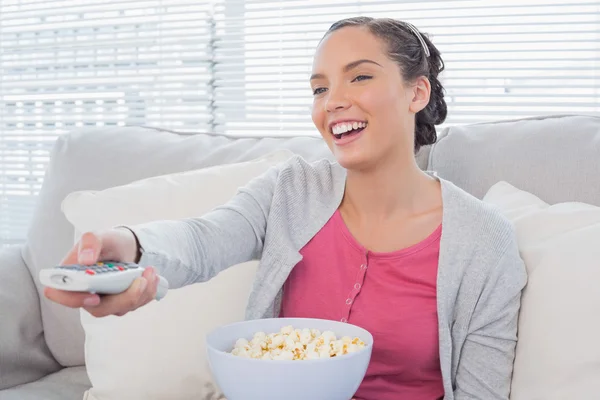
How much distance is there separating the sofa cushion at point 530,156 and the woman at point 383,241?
208 millimetres

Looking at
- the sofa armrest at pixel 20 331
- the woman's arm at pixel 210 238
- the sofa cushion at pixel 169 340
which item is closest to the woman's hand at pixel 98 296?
the woman's arm at pixel 210 238

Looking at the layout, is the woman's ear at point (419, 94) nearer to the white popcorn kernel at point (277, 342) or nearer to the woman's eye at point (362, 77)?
the woman's eye at point (362, 77)

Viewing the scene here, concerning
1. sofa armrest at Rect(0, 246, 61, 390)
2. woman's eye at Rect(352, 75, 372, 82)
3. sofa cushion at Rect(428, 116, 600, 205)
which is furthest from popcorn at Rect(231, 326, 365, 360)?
sofa armrest at Rect(0, 246, 61, 390)

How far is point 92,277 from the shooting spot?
2.62 feet

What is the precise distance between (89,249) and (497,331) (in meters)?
0.75

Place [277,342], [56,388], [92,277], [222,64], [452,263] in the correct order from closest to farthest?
1. [92,277]
2. [277,342]
3. [452,263]
4. [56,388]
5. [222,64]

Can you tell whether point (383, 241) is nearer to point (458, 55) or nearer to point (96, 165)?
point (96, 165)

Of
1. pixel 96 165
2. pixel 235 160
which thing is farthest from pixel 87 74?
pixel 235 160

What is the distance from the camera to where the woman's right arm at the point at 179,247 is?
88cm

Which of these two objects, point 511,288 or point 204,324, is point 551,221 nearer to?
point 511,288

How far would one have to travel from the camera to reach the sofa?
1.60 m

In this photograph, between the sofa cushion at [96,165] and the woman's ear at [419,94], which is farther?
the sofa cushion at [96,165]

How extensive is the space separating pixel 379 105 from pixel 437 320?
412 millimetres

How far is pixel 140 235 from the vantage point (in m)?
1.03
